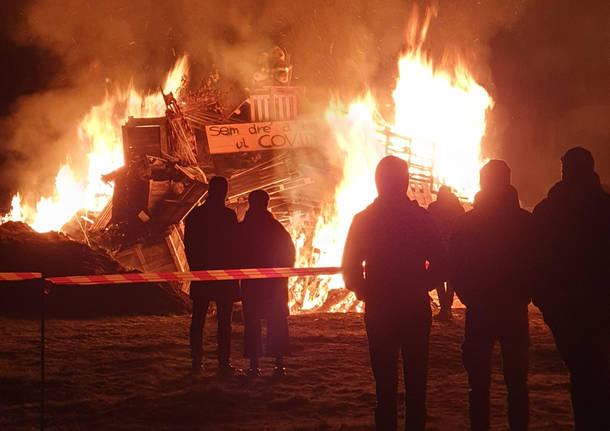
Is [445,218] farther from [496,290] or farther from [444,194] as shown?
[496,290]

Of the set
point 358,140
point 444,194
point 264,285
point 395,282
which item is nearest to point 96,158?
point 358,140

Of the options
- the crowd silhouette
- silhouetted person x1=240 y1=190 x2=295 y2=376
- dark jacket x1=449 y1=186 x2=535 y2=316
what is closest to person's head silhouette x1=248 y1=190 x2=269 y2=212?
silhouetted person x1=240 y1=190 x2=295 y2=376

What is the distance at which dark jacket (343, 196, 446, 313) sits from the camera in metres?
3.95

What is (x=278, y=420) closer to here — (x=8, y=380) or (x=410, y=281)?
(x=410, y=281)

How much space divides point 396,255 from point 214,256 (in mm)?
2985

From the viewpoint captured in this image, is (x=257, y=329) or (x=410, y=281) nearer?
(x=410, y=281)

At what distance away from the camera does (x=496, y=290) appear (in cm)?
413

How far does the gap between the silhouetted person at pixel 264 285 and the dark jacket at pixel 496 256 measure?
2.57 meters

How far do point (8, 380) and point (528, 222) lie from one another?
17.4 feet

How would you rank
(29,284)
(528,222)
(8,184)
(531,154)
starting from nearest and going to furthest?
(528,222), (29,284), (8,184), (531,154)

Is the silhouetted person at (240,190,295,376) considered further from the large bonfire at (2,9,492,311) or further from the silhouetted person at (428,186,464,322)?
the large bonfire at (2,9,492,311)

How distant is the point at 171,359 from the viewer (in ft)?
24.4

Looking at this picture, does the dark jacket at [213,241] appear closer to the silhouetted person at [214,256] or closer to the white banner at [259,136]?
the silhouetted person at [214,256]

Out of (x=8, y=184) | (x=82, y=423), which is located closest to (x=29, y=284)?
(x=82, y=423)
